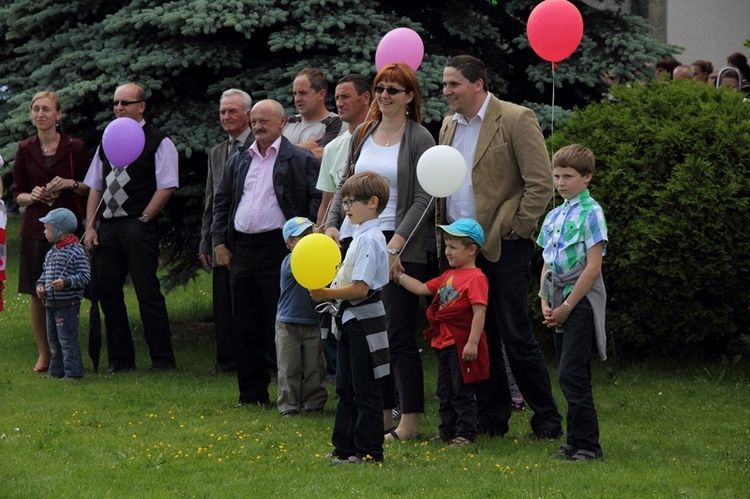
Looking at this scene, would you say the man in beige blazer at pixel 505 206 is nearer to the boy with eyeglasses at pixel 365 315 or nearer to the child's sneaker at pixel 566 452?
the child's sneaker at pixel 566 452

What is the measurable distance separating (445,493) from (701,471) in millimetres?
1487

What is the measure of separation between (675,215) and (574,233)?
3070 millimetres

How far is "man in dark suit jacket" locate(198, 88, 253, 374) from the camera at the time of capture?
9625 mm

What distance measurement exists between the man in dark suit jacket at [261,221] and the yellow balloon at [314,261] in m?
2.56

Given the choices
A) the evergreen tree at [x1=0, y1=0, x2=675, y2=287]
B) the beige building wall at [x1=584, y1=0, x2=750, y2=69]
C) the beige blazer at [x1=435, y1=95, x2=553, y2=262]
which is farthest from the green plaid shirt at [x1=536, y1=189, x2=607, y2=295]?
the beige building wall at [x1=584, y1=0, x2=750, y2=69]

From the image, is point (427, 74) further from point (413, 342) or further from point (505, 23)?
point (413, 342)

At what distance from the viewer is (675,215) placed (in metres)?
9.24

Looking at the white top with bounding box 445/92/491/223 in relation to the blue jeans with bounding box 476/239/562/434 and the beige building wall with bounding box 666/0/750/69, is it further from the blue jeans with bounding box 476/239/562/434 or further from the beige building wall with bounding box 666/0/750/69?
the beige building wall with bounding box 666/0/750/69

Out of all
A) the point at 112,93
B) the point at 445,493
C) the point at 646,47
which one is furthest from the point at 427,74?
the point at 445,493

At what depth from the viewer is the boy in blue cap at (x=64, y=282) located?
32.0 ft

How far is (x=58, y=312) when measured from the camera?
9836mm

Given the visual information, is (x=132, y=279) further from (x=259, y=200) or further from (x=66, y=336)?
(x=259, y=200)

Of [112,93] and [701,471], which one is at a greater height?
[112,93]

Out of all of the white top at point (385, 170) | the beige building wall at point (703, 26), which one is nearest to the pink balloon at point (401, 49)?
the white top at point (385, 170)
